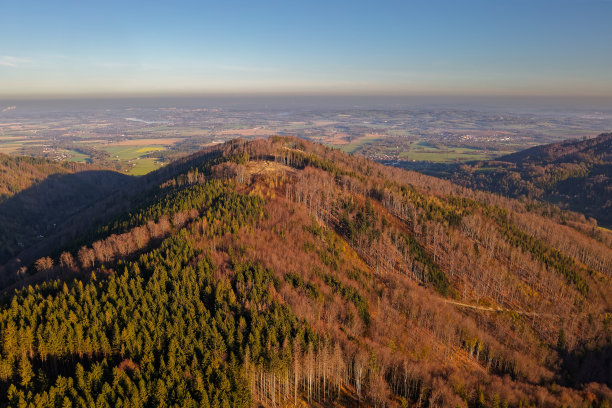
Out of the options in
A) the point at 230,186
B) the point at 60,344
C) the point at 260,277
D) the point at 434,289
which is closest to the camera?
the point at 60,344

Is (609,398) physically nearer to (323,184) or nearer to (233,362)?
(233,362)

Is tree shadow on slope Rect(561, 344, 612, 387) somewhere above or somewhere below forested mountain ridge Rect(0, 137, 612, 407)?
below

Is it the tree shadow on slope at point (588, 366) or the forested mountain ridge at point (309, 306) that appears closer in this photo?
the forested mountain ridge at point (309, 306)

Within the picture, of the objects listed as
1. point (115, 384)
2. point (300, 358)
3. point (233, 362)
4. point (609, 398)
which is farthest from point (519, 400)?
point (115, 384)

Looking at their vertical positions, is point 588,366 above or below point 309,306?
below

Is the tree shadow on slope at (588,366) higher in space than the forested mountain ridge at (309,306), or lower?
lower

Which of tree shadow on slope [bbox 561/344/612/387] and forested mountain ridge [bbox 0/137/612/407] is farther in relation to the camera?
tree shadow on slope [bbox 561/344/612/387]

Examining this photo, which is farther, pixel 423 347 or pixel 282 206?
pixel 282 206

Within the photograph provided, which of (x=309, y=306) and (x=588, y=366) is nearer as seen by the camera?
(x=309, y=306)
